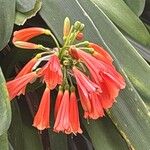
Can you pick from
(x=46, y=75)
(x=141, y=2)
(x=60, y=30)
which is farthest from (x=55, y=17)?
(x=141, y=2)

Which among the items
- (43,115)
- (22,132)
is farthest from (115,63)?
(22,132)

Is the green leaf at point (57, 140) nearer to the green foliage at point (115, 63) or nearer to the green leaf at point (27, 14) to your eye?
the green foliage at point (115, 63)

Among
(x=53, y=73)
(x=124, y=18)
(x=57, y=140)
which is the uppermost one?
(x=53, y=73)

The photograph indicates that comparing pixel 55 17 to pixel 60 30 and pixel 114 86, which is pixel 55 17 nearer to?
pixel 60 30

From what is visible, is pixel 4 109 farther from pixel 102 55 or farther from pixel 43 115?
pixel 102 55

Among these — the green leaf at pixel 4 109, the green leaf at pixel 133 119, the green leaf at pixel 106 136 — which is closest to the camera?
the green leaf at pixel 4 109

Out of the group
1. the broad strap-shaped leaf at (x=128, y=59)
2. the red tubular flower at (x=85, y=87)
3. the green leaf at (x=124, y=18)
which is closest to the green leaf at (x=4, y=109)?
the red tubular flower at (x=85, y=87)
